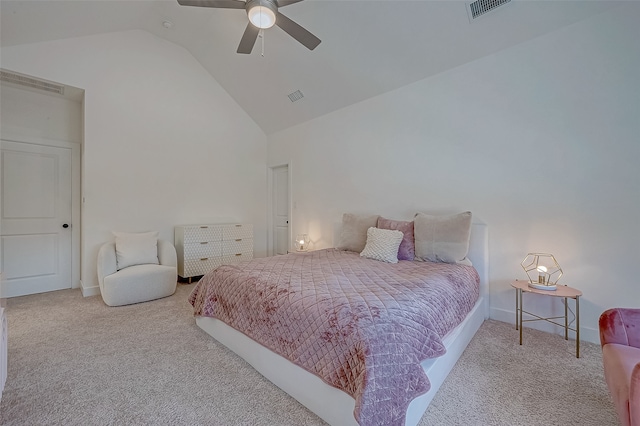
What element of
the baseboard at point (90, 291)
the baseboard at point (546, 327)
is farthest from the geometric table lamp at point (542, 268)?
the baseboard at point (90, 291)

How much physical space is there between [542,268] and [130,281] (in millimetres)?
4208

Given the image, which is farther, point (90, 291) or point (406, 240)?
point (90, 291)

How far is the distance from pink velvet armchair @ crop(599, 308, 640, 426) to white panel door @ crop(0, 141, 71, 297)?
545 cm

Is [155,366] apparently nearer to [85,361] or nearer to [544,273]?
[85,361]

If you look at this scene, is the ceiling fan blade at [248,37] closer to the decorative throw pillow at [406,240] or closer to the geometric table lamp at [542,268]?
the decorative throw pillow at [406,240]

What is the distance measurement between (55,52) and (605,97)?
577 centimetres

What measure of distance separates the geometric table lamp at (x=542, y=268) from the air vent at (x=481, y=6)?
7.40ft

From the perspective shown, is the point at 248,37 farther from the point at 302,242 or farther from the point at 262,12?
the point at 302,242

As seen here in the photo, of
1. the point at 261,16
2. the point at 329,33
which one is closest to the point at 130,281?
the point at 261,16

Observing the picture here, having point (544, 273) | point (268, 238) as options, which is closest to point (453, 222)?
point (544, 273)

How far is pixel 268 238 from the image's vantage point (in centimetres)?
545

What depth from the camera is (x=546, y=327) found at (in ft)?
8.14

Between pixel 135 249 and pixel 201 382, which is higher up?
pixel 135 249

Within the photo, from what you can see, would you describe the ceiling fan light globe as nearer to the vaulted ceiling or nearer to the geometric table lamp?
the vaulted ceiling
